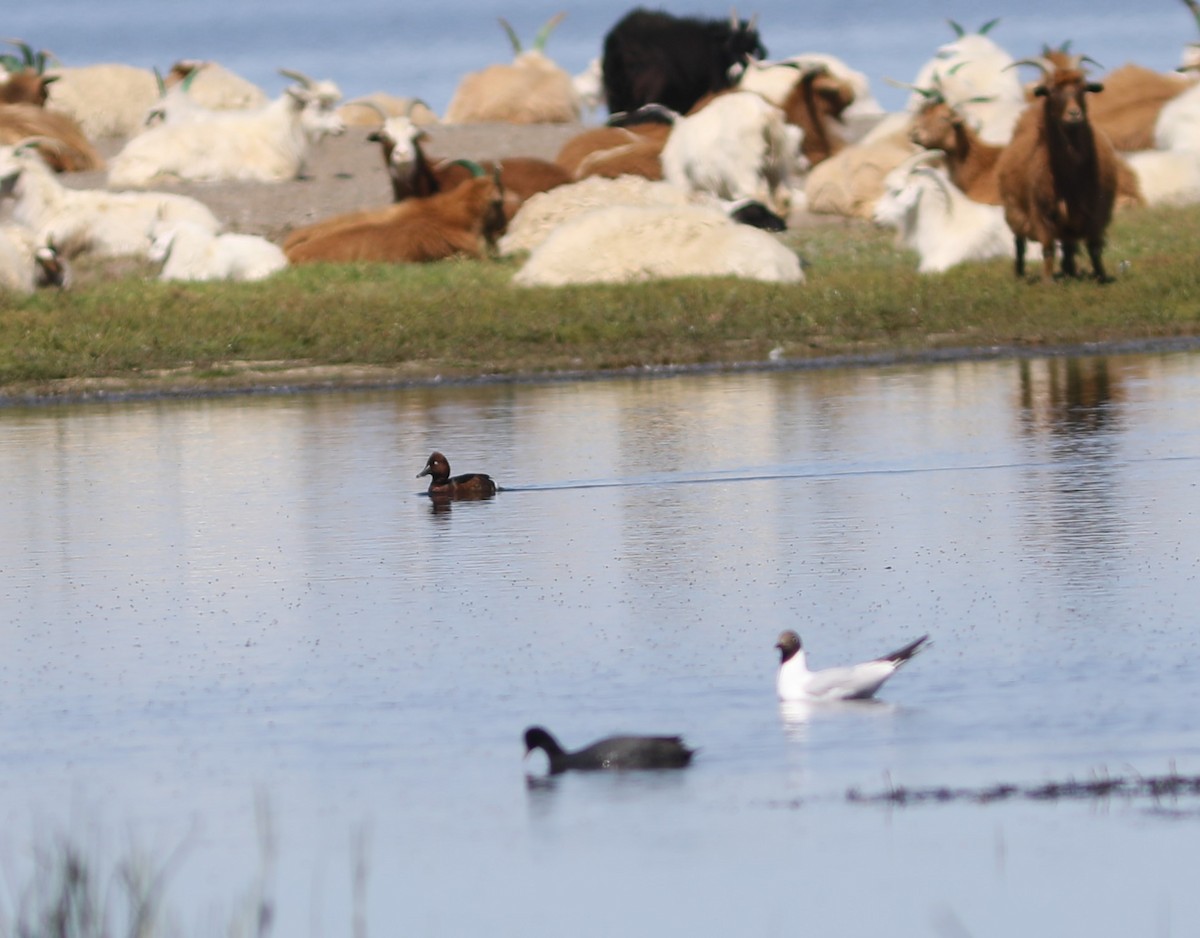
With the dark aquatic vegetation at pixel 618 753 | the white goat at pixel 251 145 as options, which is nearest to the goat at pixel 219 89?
the white goat at pixel 251 145

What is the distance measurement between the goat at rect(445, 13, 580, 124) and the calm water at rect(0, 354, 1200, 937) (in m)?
22.7

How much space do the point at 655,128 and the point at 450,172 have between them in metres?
4.79

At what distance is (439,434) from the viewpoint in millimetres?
17031

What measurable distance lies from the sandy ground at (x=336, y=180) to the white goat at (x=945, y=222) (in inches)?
300

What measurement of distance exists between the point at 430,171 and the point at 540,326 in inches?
248

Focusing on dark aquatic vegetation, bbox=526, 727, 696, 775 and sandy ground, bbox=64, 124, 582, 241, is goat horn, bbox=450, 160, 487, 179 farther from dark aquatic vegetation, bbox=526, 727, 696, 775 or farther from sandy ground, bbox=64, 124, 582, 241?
dark aquatic vegetation, bbox=526, 727, 696, 775

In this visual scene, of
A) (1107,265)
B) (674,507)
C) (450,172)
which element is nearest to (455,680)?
(674,507)

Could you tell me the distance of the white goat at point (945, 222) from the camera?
23.8 m

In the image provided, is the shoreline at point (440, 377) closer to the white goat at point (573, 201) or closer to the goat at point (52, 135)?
the white goat at point (573, 201)

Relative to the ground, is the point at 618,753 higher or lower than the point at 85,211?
lower

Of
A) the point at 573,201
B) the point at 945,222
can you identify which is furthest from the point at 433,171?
the point at 945,222

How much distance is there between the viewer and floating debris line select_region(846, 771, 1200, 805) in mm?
6898

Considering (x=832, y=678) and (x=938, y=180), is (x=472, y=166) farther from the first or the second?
(x=832, y=678)

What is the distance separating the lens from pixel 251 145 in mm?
31688
